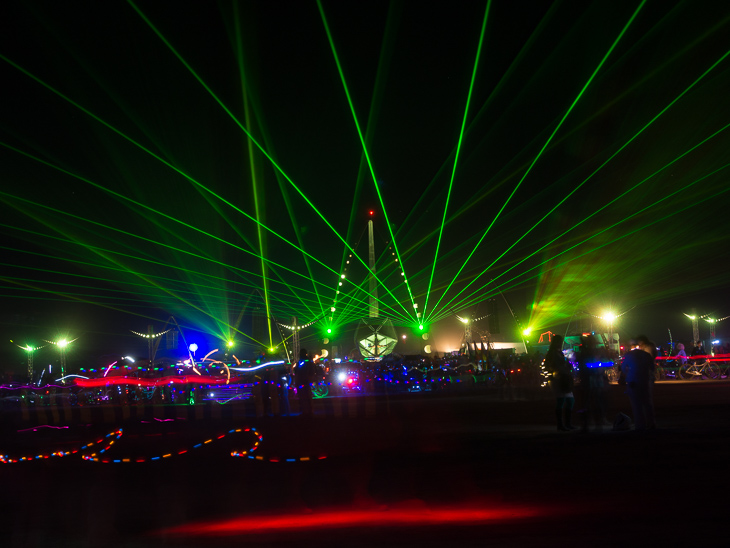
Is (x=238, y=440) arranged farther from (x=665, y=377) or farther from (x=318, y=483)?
(x=665, y=377)

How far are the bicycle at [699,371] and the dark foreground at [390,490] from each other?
21.2 m

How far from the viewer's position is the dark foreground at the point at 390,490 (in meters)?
4.69

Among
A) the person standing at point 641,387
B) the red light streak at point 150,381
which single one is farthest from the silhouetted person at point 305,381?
the red light streak at point 150,381

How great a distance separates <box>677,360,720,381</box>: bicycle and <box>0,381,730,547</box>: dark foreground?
21.2 m

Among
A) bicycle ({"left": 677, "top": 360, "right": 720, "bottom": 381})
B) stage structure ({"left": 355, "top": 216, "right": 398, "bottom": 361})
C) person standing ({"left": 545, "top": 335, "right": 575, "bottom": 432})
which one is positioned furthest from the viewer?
stage structure ({"left": 355, "top": 216, "right": 398, "bottom": 361})

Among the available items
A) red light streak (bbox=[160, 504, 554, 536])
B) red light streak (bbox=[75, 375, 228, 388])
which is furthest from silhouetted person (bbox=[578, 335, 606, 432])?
red light streak (bbox=[75, 375, 228, 388])

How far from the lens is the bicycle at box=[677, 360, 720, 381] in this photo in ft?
101

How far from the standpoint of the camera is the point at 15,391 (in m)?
30.4

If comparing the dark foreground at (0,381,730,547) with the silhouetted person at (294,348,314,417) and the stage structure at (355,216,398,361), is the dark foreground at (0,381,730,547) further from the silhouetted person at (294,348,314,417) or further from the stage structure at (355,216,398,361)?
the stage structure at (355,216,398,361)

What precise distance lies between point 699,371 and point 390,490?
29.4m

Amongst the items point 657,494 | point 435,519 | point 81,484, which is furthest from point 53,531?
point 657,494

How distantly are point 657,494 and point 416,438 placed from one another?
17.3ft

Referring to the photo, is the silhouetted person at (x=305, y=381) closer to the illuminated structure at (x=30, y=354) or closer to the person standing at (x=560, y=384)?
the person standing at (x=560, y=384)

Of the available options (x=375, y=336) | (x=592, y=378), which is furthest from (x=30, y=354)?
(x=592, y=378)
